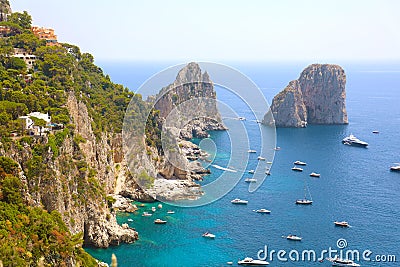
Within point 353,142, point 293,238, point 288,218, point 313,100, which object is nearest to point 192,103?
point 353,142

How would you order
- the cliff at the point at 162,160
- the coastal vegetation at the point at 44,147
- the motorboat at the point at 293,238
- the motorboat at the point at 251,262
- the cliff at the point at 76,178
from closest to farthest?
the coastal vegetation at the point at 44,147 → the cliff at the point at 76,178 → the motorboat at the point at 251,262 → the motorboat at the point at 293,238 → the cliff at the point at 162,160

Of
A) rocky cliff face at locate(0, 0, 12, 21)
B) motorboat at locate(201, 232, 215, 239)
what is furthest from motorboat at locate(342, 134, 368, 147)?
rocky cliff face at locate(0, 0, 12, 21)

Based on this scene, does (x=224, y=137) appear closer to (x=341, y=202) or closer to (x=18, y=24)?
(x=341, y=202)

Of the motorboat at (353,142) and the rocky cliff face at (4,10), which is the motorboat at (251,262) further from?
the motorboat at (353,142)

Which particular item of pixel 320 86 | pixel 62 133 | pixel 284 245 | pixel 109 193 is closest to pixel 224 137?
pixel 320 86

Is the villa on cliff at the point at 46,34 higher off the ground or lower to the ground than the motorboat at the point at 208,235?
higher

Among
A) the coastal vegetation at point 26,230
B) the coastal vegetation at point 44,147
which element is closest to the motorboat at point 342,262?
the coastal vegetation at point 44,147

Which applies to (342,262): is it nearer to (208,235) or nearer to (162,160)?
(208,235)

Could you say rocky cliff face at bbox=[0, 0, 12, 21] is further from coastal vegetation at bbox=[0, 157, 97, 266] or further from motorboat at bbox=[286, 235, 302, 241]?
motorboat at bbox=[286, 235, 302, 241]
